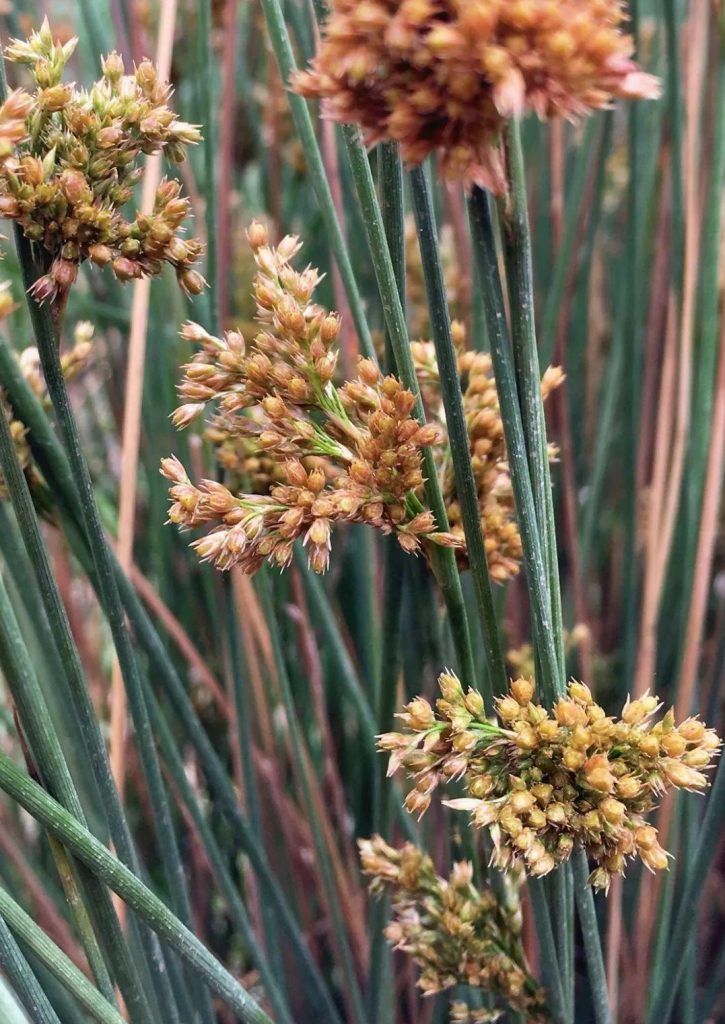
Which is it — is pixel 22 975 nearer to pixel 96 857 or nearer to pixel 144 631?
pixel 96 857

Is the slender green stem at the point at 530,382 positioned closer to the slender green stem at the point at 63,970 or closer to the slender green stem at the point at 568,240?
the slender green stem at the point at 63,970

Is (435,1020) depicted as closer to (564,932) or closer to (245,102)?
(564,932)

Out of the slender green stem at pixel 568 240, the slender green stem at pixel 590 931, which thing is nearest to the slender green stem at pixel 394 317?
the slender green stem at pixel 590 931

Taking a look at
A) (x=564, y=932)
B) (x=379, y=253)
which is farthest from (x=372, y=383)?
(x=564, y=932)

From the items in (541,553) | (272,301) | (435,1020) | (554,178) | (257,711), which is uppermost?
(554,178)

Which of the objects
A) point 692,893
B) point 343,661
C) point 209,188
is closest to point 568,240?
point 209,188

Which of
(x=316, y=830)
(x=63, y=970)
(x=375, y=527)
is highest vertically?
(x=375, y=527)

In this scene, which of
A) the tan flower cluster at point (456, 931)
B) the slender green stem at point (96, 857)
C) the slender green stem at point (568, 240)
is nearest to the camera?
the slender green stem at point (96, 857)
